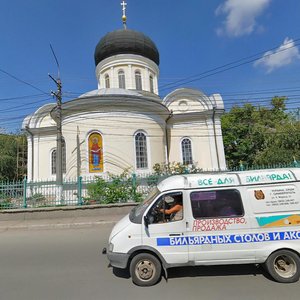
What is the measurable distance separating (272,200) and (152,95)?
69.4 feet

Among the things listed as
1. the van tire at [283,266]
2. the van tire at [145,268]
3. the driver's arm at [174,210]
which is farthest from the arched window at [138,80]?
the van tire at [283,266]

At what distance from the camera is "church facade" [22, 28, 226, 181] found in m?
17.0

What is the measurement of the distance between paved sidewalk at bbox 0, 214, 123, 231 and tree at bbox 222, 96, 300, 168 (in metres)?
17.1

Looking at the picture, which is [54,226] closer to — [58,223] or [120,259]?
[58,223]

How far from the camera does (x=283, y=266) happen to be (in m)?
3.97


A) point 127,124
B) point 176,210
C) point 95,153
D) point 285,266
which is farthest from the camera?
point 127,124

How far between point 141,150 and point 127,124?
2.11m

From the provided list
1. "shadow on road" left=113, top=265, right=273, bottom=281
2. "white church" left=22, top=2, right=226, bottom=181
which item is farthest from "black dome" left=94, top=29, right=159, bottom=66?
"shadow on road" left=113, top=265, right=273, bottom=281

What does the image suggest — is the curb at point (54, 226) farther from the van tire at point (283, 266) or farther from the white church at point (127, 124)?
the white church at point (127, 124)

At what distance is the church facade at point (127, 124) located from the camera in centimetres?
1700

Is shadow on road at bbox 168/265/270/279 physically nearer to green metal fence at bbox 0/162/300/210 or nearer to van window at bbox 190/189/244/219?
van window at bbox 190/189/244/219

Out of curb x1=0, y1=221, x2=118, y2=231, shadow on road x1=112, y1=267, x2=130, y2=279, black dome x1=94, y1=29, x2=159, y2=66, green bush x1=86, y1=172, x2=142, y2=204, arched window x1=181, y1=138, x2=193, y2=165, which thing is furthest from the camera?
black dome x1=94, y1=29, x2=159, y2=66

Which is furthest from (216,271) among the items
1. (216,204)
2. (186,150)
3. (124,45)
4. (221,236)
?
(124,45)

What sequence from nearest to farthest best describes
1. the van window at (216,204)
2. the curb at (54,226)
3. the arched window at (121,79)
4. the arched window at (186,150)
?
the van window at (216,204) < the curb at (54,226) < the arched window at (186,150) < the arched window at (121,79)
